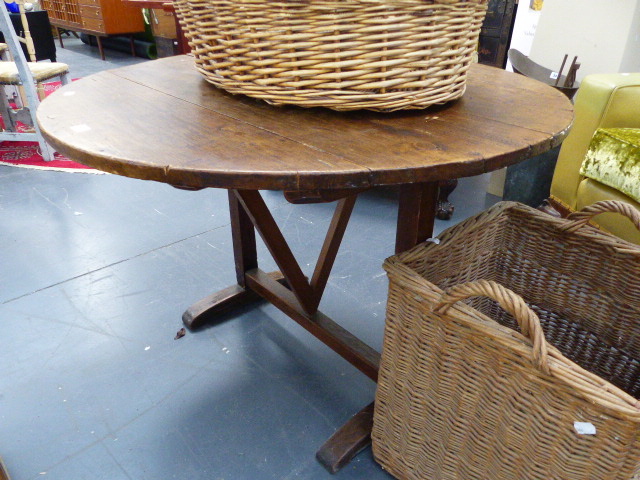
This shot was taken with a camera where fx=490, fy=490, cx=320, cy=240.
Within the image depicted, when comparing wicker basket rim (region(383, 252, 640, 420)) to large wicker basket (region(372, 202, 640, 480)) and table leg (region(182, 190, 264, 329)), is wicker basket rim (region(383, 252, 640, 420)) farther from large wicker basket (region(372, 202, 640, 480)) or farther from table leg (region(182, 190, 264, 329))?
table leg (region(182, 190, 264, 329))

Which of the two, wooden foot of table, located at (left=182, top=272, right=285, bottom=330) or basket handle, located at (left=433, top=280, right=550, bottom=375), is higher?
basket handle, located at (left=433, top=280, right=550, bottom=375)

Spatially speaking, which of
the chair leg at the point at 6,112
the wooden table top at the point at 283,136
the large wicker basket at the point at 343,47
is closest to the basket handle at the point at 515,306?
the wooden table top at the point at 283,136

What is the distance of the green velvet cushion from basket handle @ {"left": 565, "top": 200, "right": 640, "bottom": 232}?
1.84ft

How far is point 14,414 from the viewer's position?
Answer: 118 cm

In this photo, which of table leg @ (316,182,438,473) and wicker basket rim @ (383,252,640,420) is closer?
wicker basket rim @ (383,252,640,420)

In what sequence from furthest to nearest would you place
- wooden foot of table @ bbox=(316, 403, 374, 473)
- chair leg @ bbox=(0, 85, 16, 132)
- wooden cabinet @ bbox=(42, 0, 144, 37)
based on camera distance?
wooden cabinet @ bbox=(42, 0, 144, 37) → chair leg @ bbox=(0, 85, 16, 132) → wooden foot of table @ bbox=(316, 403, 374, 473)

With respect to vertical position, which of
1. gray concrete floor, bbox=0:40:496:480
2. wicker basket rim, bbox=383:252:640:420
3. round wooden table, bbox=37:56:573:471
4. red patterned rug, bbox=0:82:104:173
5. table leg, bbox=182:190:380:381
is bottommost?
red patterned rug, bbox=0:82:104:173

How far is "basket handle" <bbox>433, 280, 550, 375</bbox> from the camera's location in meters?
0.65

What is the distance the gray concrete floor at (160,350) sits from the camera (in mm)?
1092

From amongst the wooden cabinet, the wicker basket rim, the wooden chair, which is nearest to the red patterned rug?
the wooden chair

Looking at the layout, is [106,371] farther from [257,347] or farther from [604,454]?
[604,454]

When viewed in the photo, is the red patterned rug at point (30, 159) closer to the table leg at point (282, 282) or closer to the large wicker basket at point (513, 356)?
the table leg at point (282, 282)

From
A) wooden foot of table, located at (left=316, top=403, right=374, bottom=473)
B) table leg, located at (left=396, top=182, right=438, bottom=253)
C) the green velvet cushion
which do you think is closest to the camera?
table leg, located at (left=396, top=182, right=438, bottom=253)

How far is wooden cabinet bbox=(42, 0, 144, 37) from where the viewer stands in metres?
5.15
